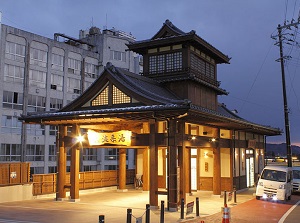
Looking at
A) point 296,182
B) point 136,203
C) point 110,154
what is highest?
point 110,154

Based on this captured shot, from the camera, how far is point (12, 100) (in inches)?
1847

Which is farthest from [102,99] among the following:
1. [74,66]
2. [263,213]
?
[74,66]

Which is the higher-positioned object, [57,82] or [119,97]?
[57,82]

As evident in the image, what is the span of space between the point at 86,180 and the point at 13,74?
24.8 metres

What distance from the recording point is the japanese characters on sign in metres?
20.8

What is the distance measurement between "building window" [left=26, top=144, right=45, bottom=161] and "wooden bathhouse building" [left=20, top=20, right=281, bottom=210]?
22248mm

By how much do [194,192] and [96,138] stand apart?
10693 millimetres

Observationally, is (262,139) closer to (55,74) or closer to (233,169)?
(233,169)

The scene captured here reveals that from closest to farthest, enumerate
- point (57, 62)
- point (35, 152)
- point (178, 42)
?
point (178, 42)
point (35, 152)
point (57, 62)

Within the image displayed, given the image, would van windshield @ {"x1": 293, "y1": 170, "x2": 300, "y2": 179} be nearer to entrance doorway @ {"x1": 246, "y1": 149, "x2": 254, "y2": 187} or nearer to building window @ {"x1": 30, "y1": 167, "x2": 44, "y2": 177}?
entrance doorway @ {"x1": 246, "y1": 149, "x2": 254, "y2": 187}

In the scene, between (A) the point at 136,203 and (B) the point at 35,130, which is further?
(B) the point at 35,130

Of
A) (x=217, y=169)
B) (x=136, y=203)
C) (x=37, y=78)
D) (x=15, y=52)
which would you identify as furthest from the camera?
(x=37, y=78)

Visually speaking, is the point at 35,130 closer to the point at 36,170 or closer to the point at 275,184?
the point at 36,170

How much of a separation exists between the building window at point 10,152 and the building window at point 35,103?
514 cm
